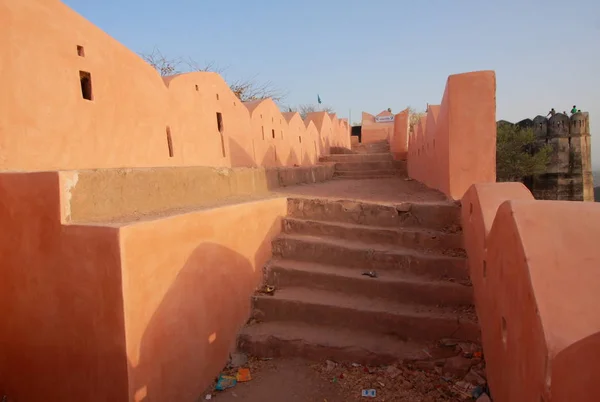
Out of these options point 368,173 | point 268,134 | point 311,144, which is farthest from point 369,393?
point 311,144

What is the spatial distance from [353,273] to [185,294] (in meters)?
1.57

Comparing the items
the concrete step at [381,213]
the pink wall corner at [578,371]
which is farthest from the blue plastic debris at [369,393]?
the concrete step at [381,213]

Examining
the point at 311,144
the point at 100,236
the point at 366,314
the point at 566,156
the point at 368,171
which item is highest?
the point at 311,144

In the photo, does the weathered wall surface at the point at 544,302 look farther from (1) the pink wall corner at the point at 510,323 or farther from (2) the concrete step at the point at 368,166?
(2) the concrete step at the point at 368,166

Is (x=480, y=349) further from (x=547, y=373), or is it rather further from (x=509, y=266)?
(x=547, y=373)

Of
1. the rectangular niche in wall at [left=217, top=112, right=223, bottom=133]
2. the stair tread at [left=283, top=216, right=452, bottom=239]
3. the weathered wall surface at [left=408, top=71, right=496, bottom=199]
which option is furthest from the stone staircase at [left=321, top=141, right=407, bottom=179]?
the stair tread at [left=283, top=216, right=452, bottom=239]

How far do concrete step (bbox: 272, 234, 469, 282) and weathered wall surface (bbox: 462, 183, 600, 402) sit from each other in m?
0.89

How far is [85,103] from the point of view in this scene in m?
3.30

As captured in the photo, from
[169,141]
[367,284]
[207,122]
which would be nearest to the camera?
[367,284]

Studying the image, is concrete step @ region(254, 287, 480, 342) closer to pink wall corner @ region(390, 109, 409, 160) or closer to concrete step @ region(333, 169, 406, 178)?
concrete step @ region(333, 169, 406, 178)

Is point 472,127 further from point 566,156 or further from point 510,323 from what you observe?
point 566,156

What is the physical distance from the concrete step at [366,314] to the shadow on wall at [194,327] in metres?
0.32

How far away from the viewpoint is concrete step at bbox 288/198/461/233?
3746 mm

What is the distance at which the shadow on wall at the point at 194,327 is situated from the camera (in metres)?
2.33
